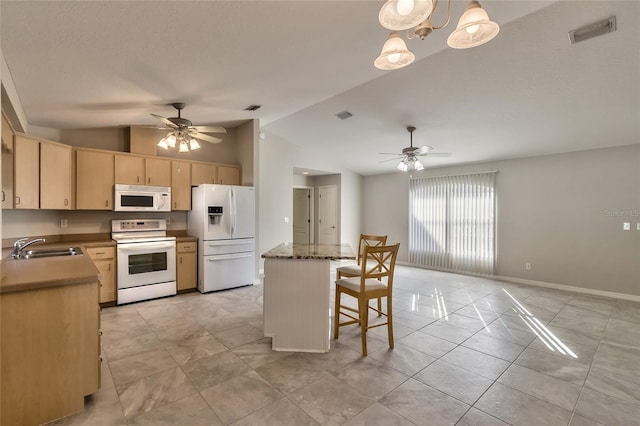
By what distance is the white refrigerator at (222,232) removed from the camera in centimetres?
456

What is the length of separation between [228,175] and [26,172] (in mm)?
2600

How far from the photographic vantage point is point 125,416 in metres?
1.86

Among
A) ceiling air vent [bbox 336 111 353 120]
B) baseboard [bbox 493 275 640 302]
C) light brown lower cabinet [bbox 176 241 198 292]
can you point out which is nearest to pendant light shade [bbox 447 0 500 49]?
ceiling air vent [bbox 336 111 353 120]

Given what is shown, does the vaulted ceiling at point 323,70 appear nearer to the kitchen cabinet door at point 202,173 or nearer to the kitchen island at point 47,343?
the kitchen cabinet door at point 202,173

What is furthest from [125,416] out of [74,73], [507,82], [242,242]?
[507,82]

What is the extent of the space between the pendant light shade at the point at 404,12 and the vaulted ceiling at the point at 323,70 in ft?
2.83

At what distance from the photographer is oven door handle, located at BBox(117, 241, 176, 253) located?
3.98 metres

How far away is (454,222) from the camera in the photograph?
248 inches

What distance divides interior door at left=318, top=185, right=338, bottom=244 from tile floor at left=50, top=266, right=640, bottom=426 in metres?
3.93

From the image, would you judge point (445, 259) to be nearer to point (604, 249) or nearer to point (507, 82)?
point (604, 249)

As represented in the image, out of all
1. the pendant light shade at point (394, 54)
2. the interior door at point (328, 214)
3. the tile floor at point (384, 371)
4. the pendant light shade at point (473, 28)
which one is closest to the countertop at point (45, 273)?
the tile floor at point (384, 371)

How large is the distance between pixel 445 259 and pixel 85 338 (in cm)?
637

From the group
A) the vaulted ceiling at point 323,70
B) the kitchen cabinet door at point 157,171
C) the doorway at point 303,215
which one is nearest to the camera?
the vaulted ceiling at point 323,70

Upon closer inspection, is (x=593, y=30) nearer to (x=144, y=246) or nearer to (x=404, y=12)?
(x=404, y=12)
